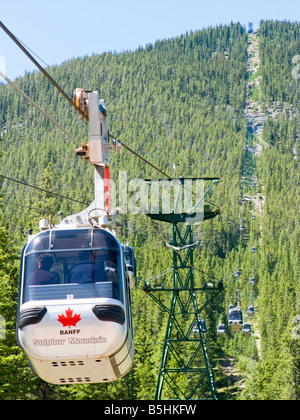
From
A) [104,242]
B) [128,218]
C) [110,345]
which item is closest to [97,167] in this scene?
[104,242]

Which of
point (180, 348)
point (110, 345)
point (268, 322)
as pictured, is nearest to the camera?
point (110, 345)

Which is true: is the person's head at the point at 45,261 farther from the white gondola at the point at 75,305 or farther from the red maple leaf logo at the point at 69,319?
the red maple leaf logo at the point at 69,319

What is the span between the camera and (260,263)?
158m

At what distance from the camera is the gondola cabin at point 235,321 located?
3419cm

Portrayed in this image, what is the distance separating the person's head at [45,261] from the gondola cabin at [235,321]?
20763 mm

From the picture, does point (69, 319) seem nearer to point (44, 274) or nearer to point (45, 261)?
point (44, 274)

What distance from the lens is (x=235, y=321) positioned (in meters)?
34.8

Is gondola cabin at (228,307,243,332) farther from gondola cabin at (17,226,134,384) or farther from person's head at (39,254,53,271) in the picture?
person's head at (39,254,53,271)

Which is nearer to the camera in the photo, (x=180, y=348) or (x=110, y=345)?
(x=110, y=345)

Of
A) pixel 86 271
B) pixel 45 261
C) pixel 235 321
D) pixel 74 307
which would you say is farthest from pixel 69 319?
pixel 235 321

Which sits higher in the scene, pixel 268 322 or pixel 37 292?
pixel 37 292

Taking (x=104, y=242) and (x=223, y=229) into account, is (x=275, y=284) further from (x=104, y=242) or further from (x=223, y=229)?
(x=104, y=242)

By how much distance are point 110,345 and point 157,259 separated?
12310cm
